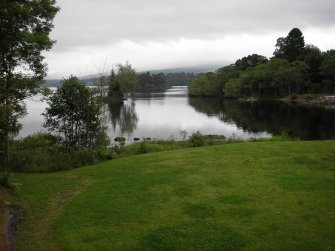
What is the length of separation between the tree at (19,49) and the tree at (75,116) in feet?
14.9

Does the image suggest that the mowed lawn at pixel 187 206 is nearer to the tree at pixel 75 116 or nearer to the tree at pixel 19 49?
the tree at pixel 19 49

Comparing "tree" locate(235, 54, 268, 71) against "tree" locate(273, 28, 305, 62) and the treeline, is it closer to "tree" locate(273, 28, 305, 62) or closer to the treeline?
the treeline

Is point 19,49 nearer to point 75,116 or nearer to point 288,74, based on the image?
point 75,116

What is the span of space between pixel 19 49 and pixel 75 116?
739cm

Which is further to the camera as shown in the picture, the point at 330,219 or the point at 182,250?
the point at 330,219

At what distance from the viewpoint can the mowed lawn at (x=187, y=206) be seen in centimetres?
816

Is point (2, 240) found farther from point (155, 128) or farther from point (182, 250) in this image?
point (155, 128)

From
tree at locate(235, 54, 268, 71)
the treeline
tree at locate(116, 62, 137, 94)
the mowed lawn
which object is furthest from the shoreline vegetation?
tree at locate(235, 54, 268, 71)

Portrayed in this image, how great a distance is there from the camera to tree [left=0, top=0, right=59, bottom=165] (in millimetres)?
13125

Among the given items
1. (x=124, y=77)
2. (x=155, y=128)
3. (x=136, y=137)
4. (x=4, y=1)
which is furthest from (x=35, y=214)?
→ (x=124, y=77)

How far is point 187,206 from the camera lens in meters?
10.3

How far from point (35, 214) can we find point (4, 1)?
304 inches

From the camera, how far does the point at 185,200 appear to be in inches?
425

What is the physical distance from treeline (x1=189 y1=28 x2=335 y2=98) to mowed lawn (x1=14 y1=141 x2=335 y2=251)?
81.8m
